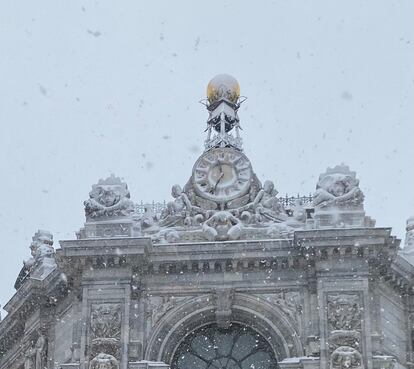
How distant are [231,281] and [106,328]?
3.40 metres

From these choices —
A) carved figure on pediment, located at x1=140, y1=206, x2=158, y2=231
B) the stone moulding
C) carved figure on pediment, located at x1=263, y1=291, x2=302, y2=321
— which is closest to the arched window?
the stone moulding

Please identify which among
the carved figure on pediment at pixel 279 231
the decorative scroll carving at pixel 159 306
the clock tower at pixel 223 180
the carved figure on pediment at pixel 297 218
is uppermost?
the clock tower at pixel 223 180

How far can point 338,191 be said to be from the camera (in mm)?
29609

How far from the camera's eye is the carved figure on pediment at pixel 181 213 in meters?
30.4

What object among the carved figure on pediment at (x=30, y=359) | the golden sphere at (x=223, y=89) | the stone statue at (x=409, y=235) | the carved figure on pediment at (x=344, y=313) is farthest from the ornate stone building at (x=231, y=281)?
the golden sphere at (x=223, y=89)

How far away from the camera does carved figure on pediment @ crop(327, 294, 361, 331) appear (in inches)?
1103

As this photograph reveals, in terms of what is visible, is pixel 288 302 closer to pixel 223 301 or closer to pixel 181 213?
pixel 223 301

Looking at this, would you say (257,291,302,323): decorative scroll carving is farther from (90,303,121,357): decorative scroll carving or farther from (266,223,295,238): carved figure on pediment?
(90,303,121,357): decorative scroll carving

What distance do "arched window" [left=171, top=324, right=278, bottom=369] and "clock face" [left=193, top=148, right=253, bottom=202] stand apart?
11.6ft

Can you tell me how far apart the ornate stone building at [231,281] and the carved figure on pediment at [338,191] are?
3 centimetres

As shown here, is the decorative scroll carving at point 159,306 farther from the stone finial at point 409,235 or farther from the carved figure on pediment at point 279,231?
the stone finial at point 409,235

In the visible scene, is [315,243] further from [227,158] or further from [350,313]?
[227,158]

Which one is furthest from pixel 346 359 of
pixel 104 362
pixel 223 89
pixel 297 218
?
pixel 223 89

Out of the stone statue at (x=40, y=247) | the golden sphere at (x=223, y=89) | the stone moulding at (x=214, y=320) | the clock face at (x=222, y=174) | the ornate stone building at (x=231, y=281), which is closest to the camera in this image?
the ornate stone building at (x=231, y=281)
